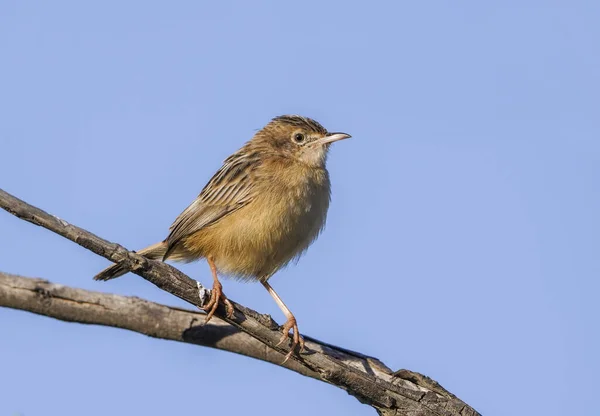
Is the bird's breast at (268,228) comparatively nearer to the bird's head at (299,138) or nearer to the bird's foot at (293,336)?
the bird's head at (299,138)

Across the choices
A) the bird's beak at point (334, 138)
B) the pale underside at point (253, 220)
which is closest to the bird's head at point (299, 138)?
the bird's beak at point (334, 138)

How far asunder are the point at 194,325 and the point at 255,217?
5.71 ft

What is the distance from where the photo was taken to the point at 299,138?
9.49 meters

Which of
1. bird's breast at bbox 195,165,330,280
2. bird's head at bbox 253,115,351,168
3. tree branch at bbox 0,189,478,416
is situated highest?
bird's head at bbox 253,115,351,168

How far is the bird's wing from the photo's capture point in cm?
848

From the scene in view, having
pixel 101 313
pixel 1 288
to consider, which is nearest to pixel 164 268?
pixel 101 313

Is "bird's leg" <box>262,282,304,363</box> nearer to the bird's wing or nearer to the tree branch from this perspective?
the tree branch

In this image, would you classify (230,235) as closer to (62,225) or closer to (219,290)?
(219,290)

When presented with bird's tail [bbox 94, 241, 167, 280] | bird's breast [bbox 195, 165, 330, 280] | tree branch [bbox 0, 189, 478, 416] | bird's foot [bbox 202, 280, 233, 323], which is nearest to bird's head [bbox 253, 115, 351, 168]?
bird's breast [bbox 195, 165, 330, 280]

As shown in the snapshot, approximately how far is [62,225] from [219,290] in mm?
1585

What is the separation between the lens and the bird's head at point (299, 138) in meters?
9.25

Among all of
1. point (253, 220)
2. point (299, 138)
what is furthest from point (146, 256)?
point (299, 138)

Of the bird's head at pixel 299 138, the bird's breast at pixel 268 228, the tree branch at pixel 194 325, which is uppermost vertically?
the bird's head at pixel 299 138

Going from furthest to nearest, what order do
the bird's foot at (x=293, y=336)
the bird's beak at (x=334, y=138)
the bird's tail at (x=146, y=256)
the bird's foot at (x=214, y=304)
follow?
the bird's beak at (x=334, y=138) → the bird's tail at (x=146, y=256) → the bird's foot at (x=293, y=336) → the bird's foot at (x=214, y=304)
